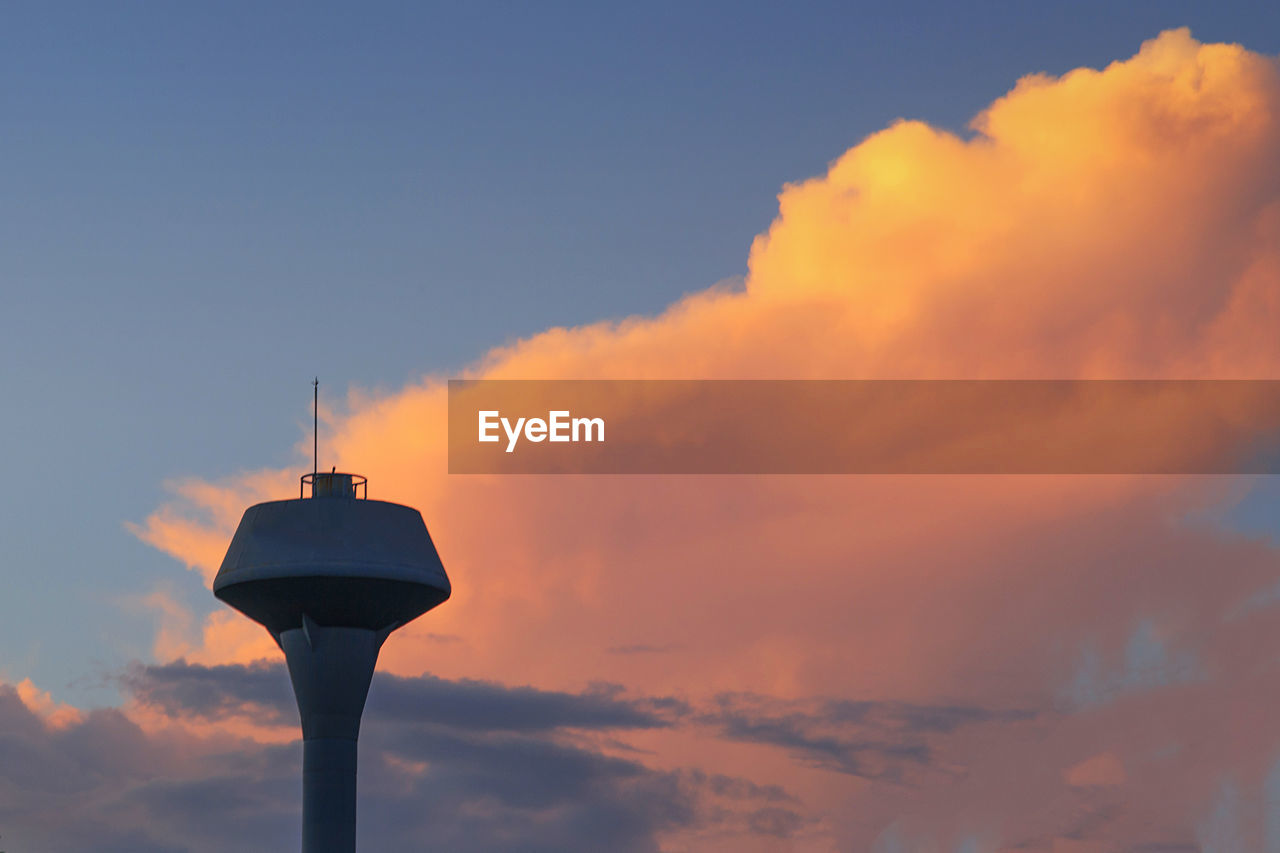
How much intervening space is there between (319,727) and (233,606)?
265 inches

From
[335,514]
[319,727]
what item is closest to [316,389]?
[335,514]

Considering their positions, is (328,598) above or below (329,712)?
above

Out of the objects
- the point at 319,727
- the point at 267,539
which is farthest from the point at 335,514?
the point at 319,727

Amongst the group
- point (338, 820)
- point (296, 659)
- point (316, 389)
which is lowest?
point (338, 820)

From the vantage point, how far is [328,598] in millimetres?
97938

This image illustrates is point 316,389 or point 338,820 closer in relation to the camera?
point 338,820

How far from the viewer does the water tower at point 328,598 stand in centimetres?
9750

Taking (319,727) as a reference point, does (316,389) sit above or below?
above

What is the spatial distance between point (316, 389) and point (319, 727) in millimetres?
15439

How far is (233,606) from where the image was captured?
3967 inches

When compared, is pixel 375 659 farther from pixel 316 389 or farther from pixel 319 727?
pixel 316 389

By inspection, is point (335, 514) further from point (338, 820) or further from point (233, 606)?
point (338, 820)

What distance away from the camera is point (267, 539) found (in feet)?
322

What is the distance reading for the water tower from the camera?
9750 cm
